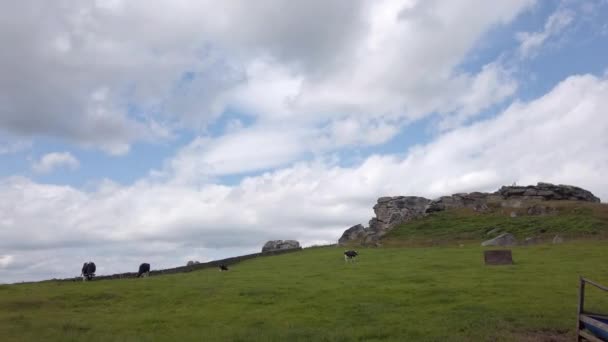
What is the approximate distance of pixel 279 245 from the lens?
7875cm

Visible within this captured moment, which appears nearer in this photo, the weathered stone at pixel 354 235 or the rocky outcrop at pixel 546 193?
the weathered stone at pixel 354 235

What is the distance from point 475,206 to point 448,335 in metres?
59.1

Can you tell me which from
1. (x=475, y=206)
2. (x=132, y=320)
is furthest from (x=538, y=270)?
(x=475, y=206)

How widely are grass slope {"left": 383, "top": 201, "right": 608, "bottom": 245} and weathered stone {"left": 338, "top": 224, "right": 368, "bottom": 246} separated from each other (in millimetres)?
4376

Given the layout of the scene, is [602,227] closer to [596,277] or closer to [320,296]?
[596,277]

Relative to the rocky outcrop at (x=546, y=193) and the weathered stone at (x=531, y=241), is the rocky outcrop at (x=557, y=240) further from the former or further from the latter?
the rocky outcrop at (x=546, y=193)

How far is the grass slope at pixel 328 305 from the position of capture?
66.1 ft

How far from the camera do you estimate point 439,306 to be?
2400cm

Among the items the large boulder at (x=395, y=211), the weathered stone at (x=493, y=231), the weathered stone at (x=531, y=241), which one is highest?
the large boulder at (x=395, y=211)

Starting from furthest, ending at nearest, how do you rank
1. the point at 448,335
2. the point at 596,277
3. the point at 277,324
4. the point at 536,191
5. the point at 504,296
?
the point at 536,191, the point at 596,277, the point at 504,296, the point at 277,324, the point at 448,335

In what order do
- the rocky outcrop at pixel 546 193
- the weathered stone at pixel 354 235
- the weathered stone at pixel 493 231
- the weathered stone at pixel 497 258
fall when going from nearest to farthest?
1. the weathered stone at pixel 497 258
2. the weathered stone at pixel 493 231
3. the weathered stone at pixel 354 235
4. the rocky outcrop at pixel 546 193

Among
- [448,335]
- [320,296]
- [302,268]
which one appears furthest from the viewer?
[302,268]

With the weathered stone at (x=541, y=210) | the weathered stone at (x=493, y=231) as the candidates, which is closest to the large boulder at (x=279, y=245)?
the weathered stone at (x=493, y=231)

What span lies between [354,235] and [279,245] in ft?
36.9
